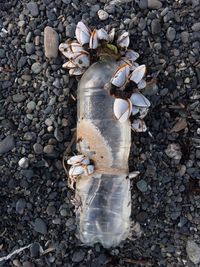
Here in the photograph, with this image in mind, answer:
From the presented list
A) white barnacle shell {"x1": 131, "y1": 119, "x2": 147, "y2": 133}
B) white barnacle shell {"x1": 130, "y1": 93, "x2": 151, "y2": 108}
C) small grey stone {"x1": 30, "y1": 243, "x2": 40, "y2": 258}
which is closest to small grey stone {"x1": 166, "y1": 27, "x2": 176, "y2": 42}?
white barnacle shell {"x1": 130, "y1": 93, "x2": 151, "y2": 108}

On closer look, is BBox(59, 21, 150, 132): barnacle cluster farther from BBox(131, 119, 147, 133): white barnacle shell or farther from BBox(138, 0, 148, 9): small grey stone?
BBox(138, 0, 148, 9): small grey stone

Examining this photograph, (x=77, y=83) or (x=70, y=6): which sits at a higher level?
(x=70, y=6)

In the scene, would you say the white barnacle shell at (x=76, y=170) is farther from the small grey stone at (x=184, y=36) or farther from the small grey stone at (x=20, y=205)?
the small grey stone at (x=184, y=36)

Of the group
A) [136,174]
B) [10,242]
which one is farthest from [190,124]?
[10,242]

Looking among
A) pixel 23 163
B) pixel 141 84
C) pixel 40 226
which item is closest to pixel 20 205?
pixel 40 226

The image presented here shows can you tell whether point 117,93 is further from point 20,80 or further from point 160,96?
point 20,80

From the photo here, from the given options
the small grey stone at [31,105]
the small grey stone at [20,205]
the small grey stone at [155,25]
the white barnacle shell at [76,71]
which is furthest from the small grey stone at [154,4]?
the small grey stone at [20,205]
